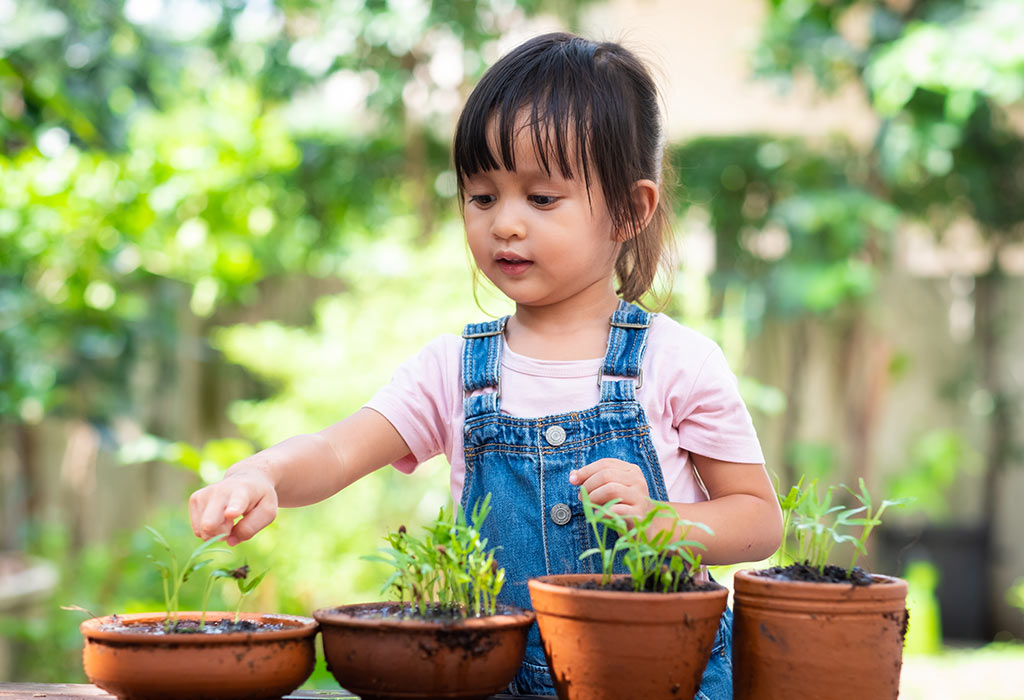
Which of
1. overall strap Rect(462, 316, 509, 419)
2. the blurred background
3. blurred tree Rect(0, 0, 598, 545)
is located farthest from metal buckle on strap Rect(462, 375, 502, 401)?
the blurred background

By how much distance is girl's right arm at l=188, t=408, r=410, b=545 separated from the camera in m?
1.14

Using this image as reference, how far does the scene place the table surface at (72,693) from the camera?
1.14m

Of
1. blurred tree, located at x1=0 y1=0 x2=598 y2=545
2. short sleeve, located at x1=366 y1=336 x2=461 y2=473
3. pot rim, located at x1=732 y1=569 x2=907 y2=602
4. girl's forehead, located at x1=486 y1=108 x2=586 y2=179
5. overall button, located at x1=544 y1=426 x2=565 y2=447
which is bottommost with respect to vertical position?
pot rim, located at x1=732 y1=569 x2=907 y2=602

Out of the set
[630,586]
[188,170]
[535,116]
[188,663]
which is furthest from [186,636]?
[188,170]

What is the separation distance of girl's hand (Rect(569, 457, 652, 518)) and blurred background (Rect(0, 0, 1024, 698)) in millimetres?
3127

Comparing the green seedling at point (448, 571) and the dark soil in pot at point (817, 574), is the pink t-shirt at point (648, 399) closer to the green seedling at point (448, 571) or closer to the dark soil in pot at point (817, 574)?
the dark soil in pot at point (817, 574)

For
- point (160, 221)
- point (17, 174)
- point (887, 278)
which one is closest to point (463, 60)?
point (160, 221)

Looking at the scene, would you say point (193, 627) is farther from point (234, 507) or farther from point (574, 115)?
point (574, 115)

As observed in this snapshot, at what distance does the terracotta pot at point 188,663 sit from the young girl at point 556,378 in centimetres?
32

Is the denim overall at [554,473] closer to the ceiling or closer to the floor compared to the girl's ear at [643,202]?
closer to the floor

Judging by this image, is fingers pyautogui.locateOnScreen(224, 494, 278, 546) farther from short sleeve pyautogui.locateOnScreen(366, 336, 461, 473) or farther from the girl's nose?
the girl's nose

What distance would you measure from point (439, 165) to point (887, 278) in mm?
2860

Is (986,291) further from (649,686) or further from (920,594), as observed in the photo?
(649,686)

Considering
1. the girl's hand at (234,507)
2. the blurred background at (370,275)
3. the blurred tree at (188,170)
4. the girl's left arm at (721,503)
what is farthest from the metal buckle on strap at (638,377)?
the blurred background at (370,275)
